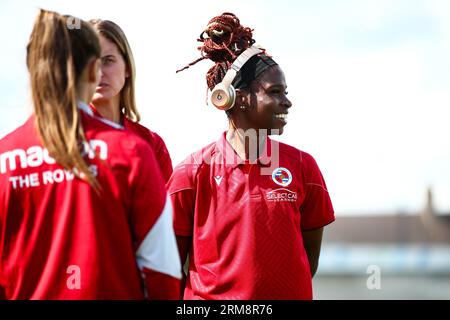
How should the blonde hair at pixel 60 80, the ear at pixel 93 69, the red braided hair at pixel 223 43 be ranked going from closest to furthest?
the blonde hair at pixel 60 80 → the ear at pixel 93 69 → the red braided hair at pixel 223 43

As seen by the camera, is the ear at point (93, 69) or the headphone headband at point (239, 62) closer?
the ear at point (93, 69)

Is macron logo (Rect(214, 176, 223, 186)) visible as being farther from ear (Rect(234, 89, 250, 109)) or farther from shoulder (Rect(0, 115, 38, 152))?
shoulder (Rect(0, 115, 38, 152))

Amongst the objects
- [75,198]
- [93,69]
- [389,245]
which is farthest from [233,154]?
[389,245]

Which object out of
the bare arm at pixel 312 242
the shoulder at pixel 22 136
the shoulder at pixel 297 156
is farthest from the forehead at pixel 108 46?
the bare arm at pixel 312 242

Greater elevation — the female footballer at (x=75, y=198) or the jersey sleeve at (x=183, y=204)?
the jersey sleeve at (x=183, y=204)

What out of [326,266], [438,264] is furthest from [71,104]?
[438,264]

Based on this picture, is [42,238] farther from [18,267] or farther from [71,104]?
[71,104]

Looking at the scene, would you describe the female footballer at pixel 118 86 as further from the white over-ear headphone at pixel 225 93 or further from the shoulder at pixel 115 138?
the shoulder at pixel 115 138

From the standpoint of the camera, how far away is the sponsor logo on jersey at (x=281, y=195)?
4301mm

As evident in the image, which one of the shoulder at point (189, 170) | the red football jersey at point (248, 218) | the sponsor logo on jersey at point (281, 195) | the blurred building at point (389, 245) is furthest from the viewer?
the blurred building at point (389, 245)

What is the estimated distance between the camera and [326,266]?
1150 inches

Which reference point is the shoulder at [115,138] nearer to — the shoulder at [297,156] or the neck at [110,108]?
the neck at [110,108]

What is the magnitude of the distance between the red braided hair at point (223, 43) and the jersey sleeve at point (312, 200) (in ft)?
2.32

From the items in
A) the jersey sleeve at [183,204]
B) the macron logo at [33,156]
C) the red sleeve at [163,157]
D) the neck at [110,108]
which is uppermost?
the neck at [110,108]
